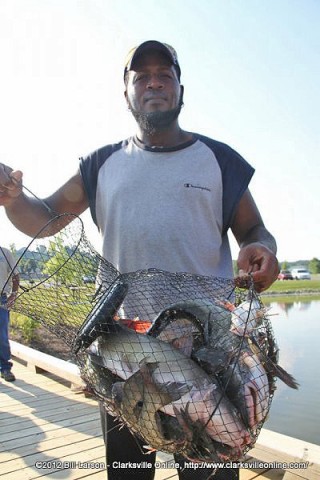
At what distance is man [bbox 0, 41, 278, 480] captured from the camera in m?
1.93

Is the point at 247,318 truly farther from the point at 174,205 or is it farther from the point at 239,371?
the point at 174,205

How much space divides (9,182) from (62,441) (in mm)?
3098

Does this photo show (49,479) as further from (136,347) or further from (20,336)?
(20,336)

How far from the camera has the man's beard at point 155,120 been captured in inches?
81.8

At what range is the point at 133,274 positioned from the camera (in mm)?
1716

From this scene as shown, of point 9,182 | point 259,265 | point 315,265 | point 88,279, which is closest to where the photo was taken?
point 259,265

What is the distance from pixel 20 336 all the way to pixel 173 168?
1003 centimetres

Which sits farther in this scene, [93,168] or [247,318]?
[93,168]

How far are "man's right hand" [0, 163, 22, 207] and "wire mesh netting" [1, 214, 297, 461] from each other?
0.24 m

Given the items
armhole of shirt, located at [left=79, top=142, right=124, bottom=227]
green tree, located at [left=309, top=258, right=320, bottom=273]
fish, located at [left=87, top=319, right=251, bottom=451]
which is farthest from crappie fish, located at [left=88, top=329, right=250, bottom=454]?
green tree, located at [left=309, top=258, right=320, bottom=273]

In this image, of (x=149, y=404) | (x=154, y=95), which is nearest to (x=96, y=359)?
(x=149, y=404)

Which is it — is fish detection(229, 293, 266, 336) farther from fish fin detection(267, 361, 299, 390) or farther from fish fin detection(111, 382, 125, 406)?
fish fin detection(111, 382, 125, 406)

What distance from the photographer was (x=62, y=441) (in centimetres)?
403

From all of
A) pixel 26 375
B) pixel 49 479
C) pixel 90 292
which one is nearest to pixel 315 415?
pixel 26 375
